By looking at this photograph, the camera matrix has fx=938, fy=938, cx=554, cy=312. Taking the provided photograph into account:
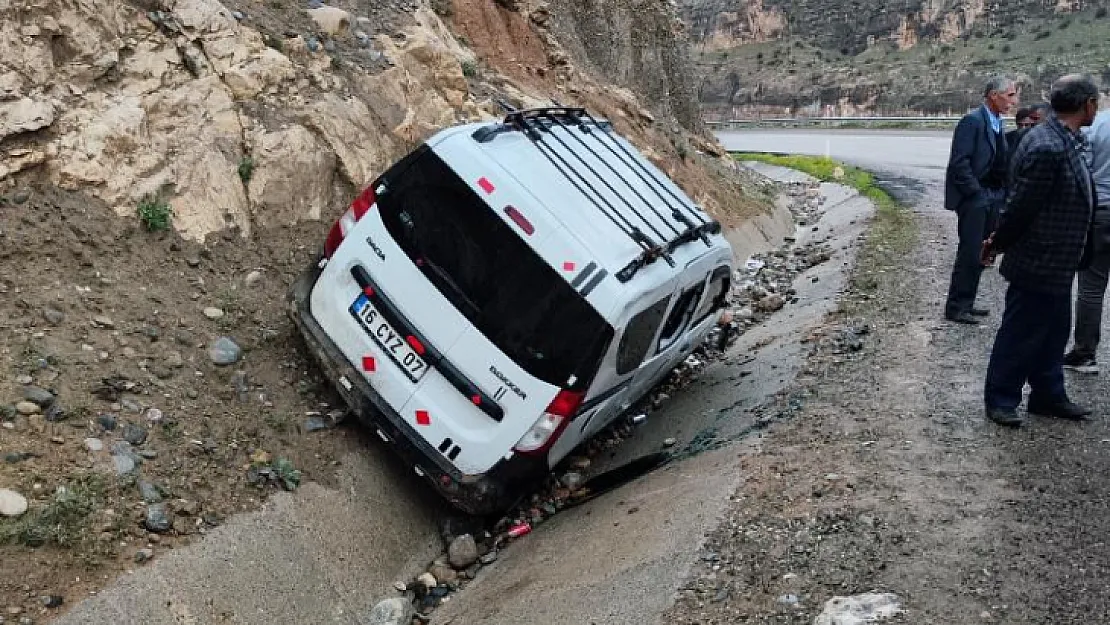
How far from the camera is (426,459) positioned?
6.07m

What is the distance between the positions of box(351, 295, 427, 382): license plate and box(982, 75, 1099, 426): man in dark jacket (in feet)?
12.4

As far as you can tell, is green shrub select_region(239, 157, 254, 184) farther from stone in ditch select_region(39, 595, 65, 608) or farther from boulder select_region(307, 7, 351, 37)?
stone in ditch select_region(39, 595, 65, 608)

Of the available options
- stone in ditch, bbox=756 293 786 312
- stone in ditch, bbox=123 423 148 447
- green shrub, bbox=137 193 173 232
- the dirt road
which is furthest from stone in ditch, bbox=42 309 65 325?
stone in ditch, bbox=756 293 786 312

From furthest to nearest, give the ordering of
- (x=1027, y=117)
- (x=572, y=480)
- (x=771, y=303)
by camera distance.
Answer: (x=771, y=303) → (x=1027, y=117) → (x=572, y=480)

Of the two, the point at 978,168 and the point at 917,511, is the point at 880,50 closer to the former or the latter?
the point at 978,168

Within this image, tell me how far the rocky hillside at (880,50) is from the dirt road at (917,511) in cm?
4812

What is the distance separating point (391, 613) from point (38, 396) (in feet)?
7.77

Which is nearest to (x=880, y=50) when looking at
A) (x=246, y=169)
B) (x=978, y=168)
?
(x=978, y=168)

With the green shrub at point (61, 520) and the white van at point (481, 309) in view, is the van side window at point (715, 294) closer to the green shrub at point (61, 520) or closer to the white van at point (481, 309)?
the white van at point (481, 309)

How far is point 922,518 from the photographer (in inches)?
203

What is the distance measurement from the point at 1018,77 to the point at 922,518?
5255 cm

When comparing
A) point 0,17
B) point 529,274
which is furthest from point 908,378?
point 0,17

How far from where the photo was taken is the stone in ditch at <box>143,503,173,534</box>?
16.7ft

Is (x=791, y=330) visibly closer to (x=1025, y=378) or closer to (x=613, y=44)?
(x=1025, y=378)
